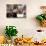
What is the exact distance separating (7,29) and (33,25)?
477 millimetres

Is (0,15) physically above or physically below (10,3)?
below

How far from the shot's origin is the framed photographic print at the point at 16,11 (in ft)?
9.83

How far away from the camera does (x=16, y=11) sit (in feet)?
9.86

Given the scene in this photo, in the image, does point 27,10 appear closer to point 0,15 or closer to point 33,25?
point 33,25

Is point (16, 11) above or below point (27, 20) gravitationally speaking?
above

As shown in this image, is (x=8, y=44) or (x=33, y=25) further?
(x=33, y=25)

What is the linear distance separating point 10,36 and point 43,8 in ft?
2.51

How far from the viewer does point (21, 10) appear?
3010mm

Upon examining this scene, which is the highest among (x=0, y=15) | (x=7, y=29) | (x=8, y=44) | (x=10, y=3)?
(x=10, y=3)

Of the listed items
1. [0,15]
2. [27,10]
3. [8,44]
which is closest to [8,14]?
[0,15]

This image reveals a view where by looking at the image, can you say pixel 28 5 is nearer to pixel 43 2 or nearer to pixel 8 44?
pixel 43 2

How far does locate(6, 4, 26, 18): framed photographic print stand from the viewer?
2996 mm

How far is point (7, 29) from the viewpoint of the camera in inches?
113

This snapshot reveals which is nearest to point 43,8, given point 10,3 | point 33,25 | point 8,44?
point 33,25
